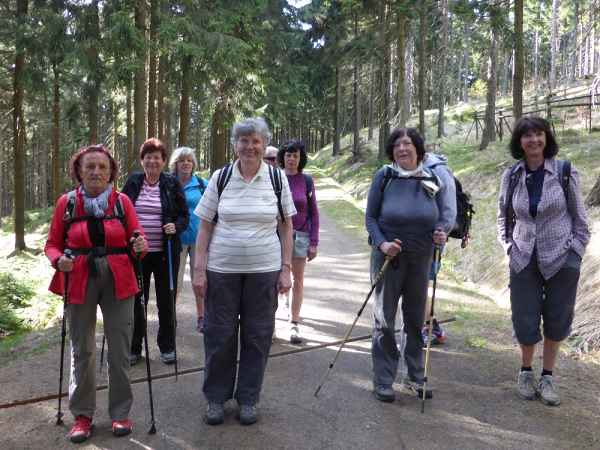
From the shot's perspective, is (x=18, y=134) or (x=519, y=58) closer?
(x=519, y=58)

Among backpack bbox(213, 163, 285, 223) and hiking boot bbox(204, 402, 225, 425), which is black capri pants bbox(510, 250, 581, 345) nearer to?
backpack bbox(213, 163, 285, 223)

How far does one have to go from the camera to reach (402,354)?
4531 mm

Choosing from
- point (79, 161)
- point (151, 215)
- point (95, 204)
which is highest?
point (79, 161)

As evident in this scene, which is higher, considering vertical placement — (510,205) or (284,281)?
(510,205)

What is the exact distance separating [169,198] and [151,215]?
0.22m

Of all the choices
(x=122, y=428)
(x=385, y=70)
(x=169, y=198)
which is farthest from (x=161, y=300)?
(x=385, y=70)

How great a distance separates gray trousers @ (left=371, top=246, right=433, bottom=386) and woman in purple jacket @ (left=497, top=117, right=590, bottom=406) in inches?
30.4

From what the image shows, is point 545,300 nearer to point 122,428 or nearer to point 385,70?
point 122,428

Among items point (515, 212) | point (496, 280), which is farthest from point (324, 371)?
point (496, 280)

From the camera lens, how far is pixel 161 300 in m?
5.13

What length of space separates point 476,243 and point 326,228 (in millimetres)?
5434

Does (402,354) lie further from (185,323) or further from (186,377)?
(185,323)

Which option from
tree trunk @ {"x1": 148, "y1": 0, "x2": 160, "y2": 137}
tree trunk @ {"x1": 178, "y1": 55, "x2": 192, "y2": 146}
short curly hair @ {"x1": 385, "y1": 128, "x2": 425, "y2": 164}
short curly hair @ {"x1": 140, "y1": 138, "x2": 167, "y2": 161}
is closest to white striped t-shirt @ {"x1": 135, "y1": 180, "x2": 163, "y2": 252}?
short curly hair @ {"x1": 140, "y1": 138, "x2": 167, "y2": 161}

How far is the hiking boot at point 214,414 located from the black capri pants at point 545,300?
242 cm
